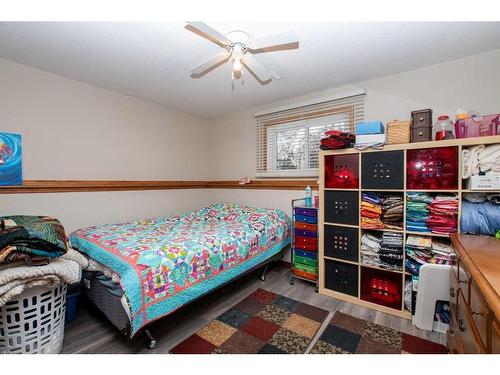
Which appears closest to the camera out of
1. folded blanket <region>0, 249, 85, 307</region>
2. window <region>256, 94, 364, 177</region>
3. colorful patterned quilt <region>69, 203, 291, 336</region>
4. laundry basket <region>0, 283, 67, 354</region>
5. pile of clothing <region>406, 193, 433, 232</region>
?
folded blanket <region>0, 249, 85, 307</region>

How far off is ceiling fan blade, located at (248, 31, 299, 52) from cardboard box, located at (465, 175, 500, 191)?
1.61 metres

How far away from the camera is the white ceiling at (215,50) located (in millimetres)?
1648

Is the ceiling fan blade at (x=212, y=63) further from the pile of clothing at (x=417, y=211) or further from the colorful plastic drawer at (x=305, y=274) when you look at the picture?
the colorful plastic drawer at (x=305, y=274)

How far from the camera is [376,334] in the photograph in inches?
68.4

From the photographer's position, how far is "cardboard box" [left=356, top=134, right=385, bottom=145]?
2.05m

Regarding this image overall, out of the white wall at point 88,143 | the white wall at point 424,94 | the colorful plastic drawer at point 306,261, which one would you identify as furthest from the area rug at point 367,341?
the white wall at point 88,143

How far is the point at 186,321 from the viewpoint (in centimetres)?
192

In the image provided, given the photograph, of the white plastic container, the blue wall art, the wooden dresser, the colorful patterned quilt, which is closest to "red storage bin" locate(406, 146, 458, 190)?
the white plastic container

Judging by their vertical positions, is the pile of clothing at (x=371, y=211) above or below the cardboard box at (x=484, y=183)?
below

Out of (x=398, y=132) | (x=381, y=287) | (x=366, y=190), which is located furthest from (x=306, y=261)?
(x=398, y=132)

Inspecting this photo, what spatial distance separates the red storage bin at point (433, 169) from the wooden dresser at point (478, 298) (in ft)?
1.91

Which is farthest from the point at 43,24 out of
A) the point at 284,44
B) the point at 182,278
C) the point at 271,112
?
the point at 271,112

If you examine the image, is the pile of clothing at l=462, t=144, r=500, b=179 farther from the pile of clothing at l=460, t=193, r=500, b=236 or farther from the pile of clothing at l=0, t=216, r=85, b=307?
the pile of clothing at l=0, t=216, r=85, b=307

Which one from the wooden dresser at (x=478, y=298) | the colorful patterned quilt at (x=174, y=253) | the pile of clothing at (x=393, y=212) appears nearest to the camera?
the wooden dresser at (x=478, y=298)
